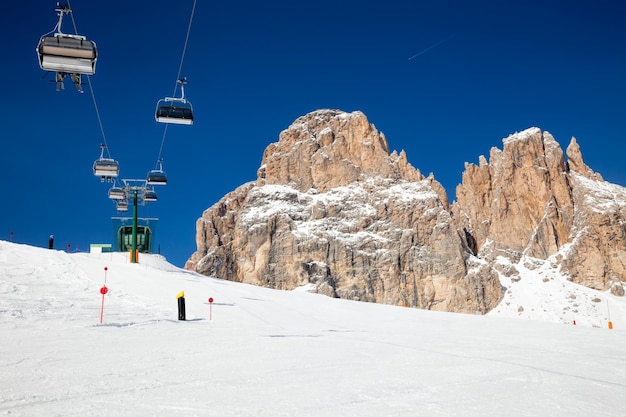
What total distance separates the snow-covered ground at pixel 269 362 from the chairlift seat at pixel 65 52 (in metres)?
6.86

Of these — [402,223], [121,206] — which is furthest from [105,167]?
[402,223]

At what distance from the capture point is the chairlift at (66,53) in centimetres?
1359

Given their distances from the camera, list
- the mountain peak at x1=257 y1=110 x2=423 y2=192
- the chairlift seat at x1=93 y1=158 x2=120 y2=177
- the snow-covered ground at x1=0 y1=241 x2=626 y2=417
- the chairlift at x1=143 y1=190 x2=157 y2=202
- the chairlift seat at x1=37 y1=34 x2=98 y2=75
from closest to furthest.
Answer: the snow-covered ground at x1=0 y1=241 x2=626 y2=417 → the chairlift seat at x1=37 y1=34 x2=98 y2=75 → the chairlift seat at x1=93 y1=158 x2=120 y2=177 → the chairlift at x1=143 y1=190 x2=157 y2=202 → the mountain peak at x1=257 y1=110 x2=423 y2=192

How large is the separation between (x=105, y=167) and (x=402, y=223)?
376ft

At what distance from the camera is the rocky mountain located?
429ft

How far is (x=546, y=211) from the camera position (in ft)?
481

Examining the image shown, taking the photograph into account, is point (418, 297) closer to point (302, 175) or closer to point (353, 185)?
point (353, 185)

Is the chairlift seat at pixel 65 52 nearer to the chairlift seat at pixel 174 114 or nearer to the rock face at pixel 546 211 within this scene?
the chairlift seat at pixel 174 114

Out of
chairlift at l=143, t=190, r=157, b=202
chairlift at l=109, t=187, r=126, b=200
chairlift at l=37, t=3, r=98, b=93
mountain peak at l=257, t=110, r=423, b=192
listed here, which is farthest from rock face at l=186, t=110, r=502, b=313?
chairlift at l=37, t=3, r=98, b=93

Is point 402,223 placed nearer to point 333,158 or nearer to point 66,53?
point 333,158

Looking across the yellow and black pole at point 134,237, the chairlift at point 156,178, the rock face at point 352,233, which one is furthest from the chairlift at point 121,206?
the rock face at point 352,233

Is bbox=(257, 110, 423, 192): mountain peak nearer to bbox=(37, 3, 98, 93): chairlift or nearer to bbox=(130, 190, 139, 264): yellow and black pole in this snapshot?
bbox=(130, 190, 139, 264): yellow and black pole

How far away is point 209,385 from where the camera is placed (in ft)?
24.9

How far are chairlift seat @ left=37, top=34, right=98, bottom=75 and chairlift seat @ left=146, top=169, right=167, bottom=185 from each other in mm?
22888
